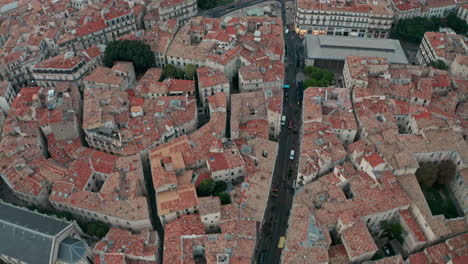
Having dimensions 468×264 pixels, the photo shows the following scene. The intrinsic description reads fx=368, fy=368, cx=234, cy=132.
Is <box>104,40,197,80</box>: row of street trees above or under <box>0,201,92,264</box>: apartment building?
above

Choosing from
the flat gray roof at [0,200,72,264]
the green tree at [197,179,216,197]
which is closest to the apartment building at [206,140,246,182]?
the green tree at [197,179,216,197]

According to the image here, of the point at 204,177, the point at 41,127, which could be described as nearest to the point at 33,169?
the point at 41,127

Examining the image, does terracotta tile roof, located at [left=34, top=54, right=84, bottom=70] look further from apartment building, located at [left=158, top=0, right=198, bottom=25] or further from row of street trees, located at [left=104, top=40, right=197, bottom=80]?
apartment building, located at [left=158, top=0, right=198, bottom=25]

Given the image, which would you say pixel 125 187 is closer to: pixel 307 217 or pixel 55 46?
pixel 307 217

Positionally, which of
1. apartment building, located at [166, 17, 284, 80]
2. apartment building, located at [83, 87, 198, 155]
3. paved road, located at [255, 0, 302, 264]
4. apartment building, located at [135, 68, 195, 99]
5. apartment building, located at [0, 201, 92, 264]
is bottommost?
paved road, located at [255, 0, 302, 264]

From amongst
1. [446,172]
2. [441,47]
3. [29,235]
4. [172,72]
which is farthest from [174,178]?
[441,47]
